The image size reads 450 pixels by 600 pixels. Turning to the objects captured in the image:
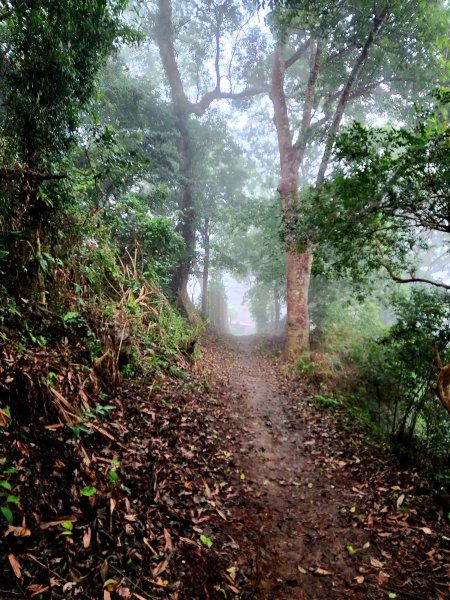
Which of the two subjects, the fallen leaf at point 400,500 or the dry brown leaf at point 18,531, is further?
the fallen leaf at point 400,500

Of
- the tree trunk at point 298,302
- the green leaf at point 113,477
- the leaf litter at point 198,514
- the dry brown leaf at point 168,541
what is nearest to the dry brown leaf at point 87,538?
the leaf litter at point 198,514

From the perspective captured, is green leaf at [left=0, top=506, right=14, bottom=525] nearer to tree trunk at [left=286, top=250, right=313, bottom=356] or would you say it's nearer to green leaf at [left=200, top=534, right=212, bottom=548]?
green leaf at [left=200, top=534, right=212, bottom=548]

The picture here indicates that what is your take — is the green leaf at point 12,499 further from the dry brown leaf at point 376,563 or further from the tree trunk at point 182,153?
the tree trunk at point 182,153

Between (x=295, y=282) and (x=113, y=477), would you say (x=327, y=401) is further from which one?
(x=295, y=282)

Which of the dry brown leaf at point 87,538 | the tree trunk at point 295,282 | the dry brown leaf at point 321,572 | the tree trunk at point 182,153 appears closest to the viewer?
the dry brown leaf at point 87,538

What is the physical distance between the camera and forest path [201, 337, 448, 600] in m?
2.88

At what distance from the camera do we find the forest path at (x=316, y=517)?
2875 millimetres

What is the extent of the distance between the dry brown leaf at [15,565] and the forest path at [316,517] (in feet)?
5.86

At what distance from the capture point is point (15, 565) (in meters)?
2.06

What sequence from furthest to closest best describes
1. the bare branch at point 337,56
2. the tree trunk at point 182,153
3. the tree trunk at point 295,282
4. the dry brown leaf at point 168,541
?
the tree trunk at point 182,153 → the tree trunk at point 295,282 → the bare branch at point 337,56 → the dry brown leaf at point 168,541

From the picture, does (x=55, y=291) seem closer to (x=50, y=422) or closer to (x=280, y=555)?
(x=50, y=422)

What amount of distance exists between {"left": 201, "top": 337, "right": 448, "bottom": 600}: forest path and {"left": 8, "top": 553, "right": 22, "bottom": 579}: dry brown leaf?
1788mm

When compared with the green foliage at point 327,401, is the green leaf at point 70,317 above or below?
above

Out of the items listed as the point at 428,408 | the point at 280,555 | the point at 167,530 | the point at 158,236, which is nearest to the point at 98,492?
Result: the point at 167,530
